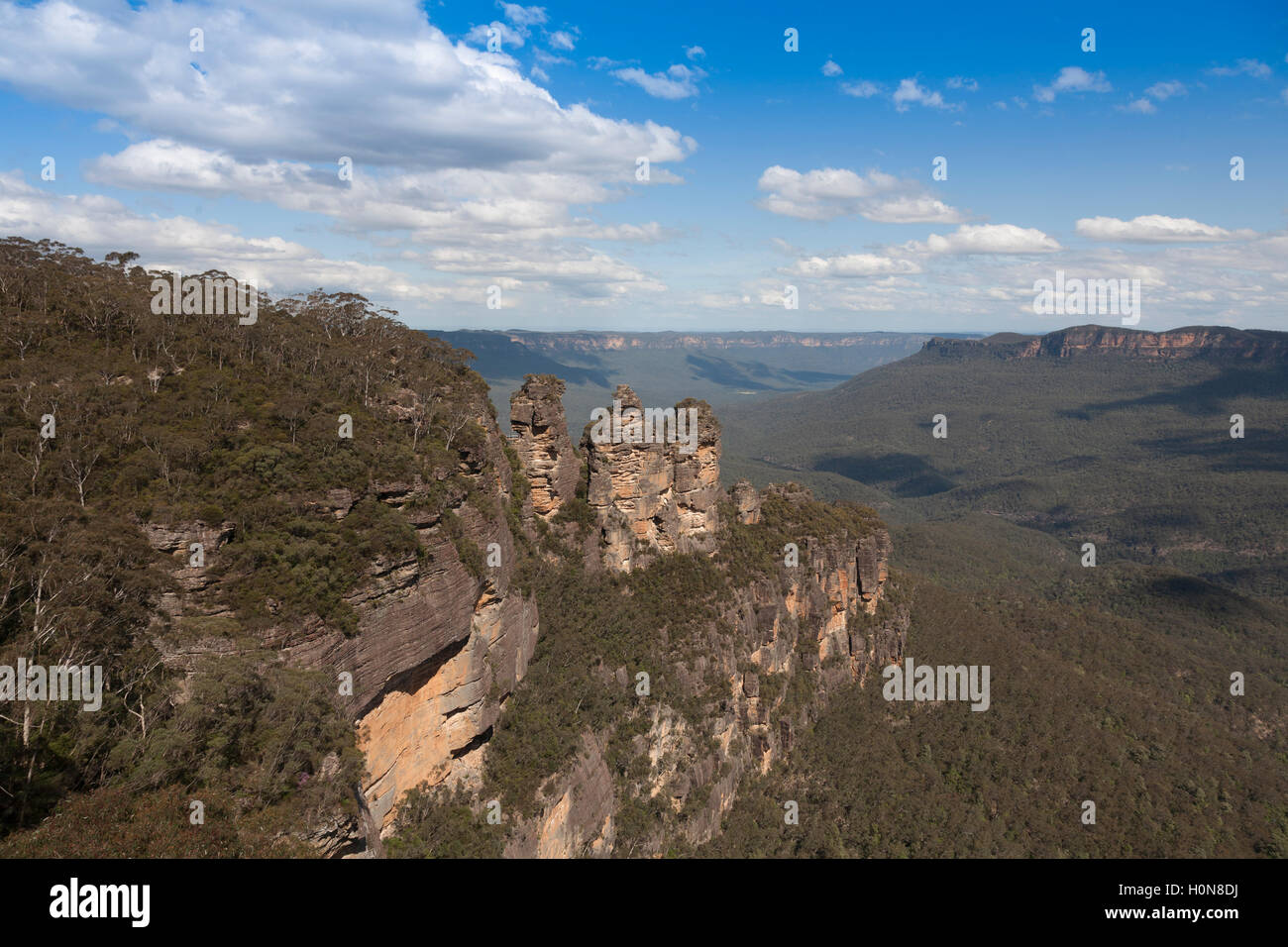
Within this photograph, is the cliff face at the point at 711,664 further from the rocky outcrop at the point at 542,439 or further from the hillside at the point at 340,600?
the rocky outcrop at the point at 542,439

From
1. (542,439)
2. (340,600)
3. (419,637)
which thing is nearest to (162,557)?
(340,600)

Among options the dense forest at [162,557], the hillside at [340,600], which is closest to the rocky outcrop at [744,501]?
the hillside at [340,600]

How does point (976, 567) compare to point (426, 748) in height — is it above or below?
below

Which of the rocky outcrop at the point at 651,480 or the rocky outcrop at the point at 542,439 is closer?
the rocky outcrop at the point at 542,439

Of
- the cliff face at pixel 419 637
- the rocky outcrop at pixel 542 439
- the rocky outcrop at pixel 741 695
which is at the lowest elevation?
the rocky outcrop at pixel 741 695
